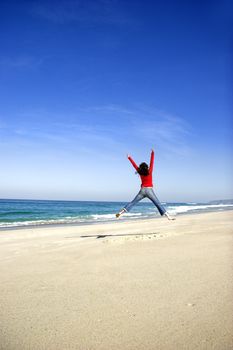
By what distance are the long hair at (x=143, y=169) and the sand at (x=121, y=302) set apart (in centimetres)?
359

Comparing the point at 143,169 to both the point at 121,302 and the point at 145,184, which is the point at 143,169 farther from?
the point at 121,302

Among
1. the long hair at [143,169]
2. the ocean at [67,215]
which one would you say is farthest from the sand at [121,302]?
the ocean at [67,215]

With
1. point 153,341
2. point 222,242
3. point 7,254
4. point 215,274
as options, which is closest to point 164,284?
point 215,274

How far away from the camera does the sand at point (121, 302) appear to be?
7.84ft

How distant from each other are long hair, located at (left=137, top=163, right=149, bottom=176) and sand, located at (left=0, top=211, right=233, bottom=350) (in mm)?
3594

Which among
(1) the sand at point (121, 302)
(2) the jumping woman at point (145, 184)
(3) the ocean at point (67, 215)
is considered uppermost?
(2) the jumping woman at point (145, 184)

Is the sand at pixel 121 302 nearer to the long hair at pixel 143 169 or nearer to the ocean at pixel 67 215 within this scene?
the long hair at pixel 143 169

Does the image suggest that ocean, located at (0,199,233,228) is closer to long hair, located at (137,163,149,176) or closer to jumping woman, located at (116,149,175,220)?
jumping woman, located at (116,149,175,220)

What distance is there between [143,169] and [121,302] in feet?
19.3

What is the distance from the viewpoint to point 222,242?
6023mm

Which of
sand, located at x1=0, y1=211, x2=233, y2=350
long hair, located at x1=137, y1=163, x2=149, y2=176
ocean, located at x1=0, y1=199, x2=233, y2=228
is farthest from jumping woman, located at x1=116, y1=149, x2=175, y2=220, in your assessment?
ocean, located at x1=0, y1=199, x2=233, y2=228

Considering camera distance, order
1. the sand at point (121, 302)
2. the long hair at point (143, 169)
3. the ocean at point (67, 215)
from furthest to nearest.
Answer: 1. the ocean at point (67, 215)
2. the long hair at point (143, 169)
3. the sand at point (121, 302)

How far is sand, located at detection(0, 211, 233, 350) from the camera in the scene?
239cm

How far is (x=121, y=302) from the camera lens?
123 inches
